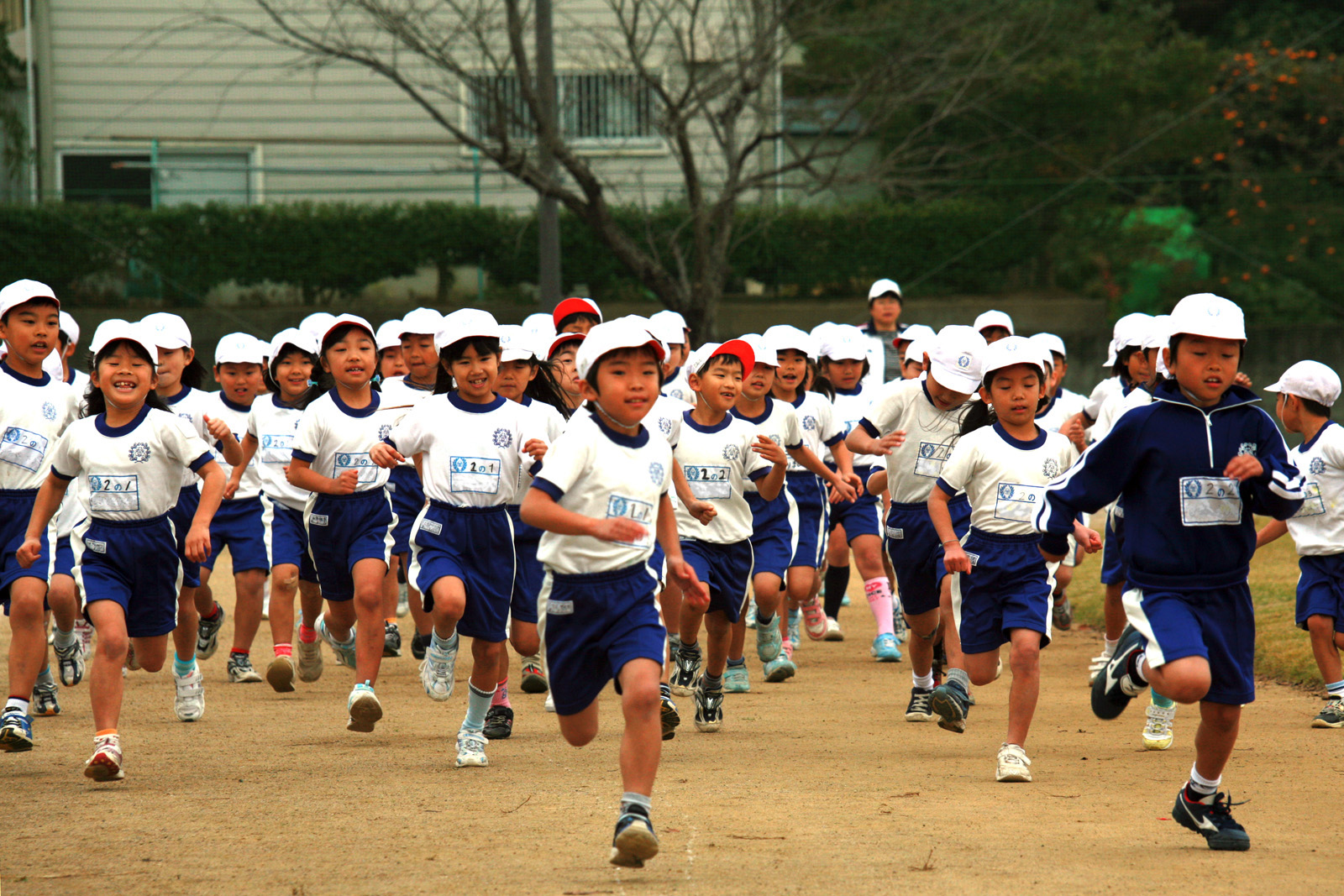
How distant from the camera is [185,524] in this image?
7.98 meters

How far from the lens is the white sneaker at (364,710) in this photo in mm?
6797

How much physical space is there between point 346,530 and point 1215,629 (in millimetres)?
4583

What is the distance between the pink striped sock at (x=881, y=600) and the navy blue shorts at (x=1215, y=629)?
460 cm

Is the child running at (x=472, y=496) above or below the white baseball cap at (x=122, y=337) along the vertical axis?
below

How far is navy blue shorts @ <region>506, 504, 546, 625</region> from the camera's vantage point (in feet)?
23.6

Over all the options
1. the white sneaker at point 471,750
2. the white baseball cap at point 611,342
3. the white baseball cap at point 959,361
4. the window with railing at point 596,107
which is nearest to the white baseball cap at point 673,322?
the white baseball cap at point 959,361

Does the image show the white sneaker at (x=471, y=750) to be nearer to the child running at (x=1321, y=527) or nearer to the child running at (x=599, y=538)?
the child running at (x=599, y=538)

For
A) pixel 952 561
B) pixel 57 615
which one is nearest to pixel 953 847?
pixel 952 561

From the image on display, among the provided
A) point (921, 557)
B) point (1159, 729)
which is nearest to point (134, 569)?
point (921, 557)

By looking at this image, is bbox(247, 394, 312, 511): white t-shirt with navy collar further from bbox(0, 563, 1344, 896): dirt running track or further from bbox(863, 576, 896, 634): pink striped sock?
bbox(863, 576, 896, 634): pink striped sock

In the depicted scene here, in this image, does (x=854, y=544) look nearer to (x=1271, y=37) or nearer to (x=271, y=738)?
(x=271, y=738)

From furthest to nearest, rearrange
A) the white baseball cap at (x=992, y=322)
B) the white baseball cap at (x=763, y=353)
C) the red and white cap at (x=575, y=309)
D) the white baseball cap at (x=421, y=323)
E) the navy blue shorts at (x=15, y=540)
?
the white baseball cap at (x=992, y=322)
the white baseball cap at (x=421, y=323)
the red and white cap at (x=575, y=309)
the white baseball cap at (x=763, y=353)
the navy blue shorts at (x=15, y=540)

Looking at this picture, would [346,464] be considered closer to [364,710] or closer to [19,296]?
[364,710]

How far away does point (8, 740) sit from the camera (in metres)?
6.50
